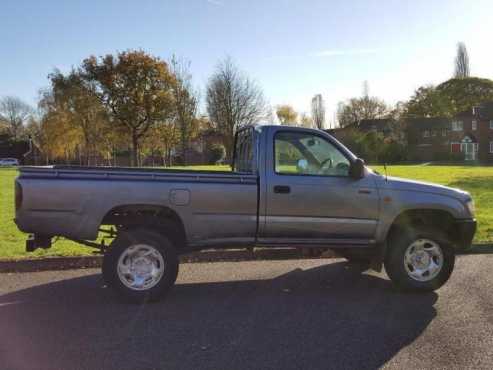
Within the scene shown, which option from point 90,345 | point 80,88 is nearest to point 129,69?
point 80,88

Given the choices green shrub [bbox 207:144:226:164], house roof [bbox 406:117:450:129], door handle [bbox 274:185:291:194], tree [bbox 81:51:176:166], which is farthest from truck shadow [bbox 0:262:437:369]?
house roof [bbox 406:117:450:129]

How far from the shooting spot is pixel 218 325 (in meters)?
4.68

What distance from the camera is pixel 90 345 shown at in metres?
4.16

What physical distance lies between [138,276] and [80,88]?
40887 millimetres

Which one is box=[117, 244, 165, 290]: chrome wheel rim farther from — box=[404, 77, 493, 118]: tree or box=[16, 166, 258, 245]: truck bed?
box=[404, 77, 493, 118]: tree

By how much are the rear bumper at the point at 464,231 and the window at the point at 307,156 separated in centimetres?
165

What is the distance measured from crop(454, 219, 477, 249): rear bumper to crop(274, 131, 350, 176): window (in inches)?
65.1

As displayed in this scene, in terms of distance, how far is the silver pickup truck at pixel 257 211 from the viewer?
5109 millimetres

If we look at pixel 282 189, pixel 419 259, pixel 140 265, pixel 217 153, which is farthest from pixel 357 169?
pixel 217 153

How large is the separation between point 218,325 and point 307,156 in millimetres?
Answer: 2286

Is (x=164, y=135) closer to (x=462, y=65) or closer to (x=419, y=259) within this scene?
(x=419, y=259)

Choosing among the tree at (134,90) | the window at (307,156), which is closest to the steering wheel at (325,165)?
the window at (307,156)

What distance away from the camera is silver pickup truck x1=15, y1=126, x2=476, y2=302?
201 inches

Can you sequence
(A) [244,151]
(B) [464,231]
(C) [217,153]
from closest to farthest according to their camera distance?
(B) [464,231] → (A) [244,151] → (C) [217,153]
